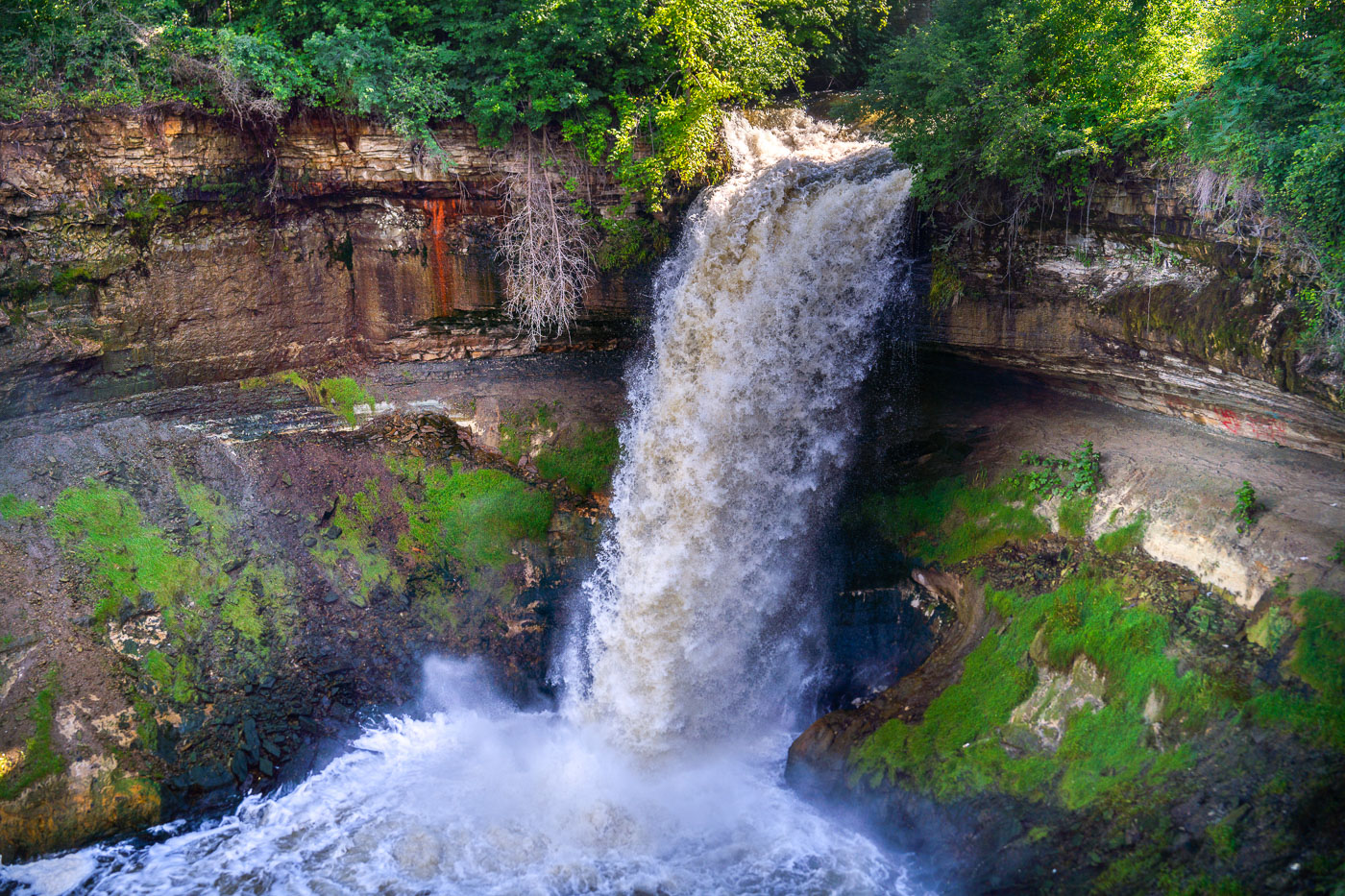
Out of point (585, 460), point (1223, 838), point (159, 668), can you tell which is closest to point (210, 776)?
point (159, 668)

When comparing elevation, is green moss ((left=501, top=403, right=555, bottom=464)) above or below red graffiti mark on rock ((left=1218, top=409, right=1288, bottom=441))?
below

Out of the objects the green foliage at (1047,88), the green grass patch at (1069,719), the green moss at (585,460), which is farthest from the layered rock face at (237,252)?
the green grass patch at (1069,719)

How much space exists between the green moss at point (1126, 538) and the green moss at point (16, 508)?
537 inches

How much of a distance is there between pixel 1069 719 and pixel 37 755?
11.6m

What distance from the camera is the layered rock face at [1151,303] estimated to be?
26.9 ft

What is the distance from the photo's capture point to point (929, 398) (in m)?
12.3

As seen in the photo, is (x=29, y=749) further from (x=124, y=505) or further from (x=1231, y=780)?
(x=1231, y=780)

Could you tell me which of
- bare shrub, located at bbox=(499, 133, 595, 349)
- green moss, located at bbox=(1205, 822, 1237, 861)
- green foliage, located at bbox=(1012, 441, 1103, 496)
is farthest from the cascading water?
green moss, located at bbox=(1205, 822, 1237, 861)

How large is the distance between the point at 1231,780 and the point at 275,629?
11.2 metres

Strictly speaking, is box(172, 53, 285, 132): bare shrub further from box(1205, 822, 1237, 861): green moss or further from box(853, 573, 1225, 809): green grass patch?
box(1205, 822, 1237, 861): green moss

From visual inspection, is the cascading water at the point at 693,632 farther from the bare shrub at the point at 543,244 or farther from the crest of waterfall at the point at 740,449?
the bare shrub at the point at 543,244

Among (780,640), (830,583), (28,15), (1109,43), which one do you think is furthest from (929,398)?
(28,15)

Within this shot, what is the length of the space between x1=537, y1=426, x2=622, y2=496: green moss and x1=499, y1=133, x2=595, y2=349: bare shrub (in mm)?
1809

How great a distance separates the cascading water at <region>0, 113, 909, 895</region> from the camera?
32.0 ft
